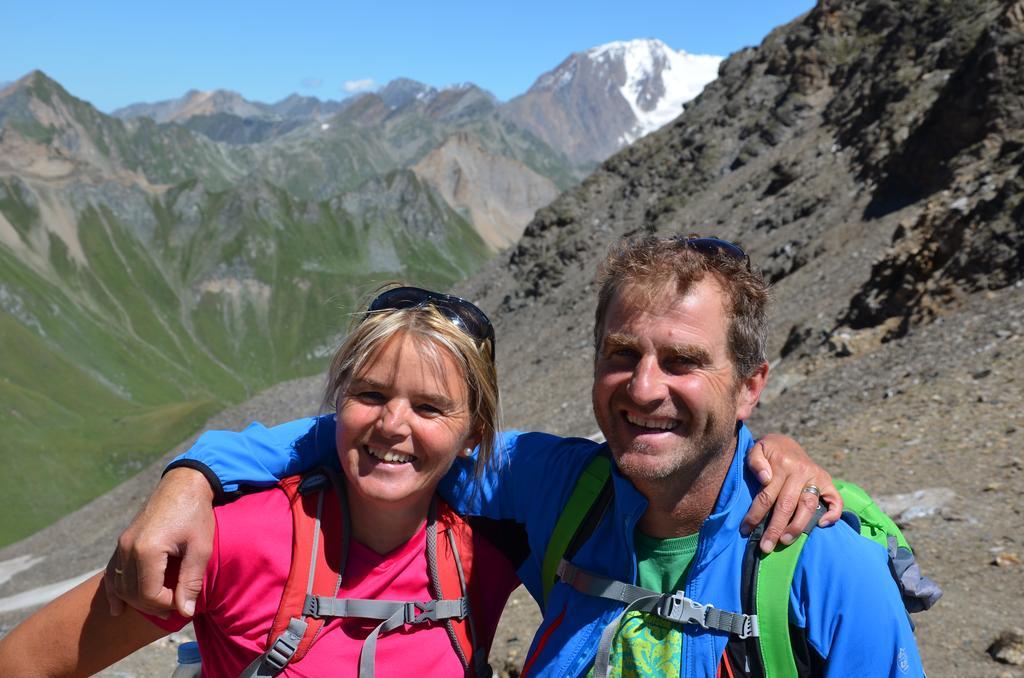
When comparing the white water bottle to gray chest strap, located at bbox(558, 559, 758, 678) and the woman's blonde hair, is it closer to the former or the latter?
the woman's blonde hair

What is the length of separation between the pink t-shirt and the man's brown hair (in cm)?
155

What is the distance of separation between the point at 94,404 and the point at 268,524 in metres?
155

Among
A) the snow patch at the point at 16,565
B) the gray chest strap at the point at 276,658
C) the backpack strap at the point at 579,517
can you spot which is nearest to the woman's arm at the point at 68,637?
the gray chest strap at the point at 276,658

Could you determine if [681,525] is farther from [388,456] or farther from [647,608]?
[388,456]

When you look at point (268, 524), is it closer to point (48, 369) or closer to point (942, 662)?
point (942, 662)

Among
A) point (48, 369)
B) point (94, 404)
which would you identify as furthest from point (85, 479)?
point (48, 369)

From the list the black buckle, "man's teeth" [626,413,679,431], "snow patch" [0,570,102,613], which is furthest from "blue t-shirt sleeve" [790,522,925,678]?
"snow patch" [0,570,102,613]

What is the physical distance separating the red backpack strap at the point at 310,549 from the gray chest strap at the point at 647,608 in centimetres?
108

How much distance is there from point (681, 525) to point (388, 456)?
1.36 meters

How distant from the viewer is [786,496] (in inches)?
126

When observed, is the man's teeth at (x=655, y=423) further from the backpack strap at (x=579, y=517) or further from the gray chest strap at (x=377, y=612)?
the gray chest strap at (x=377, y=612)

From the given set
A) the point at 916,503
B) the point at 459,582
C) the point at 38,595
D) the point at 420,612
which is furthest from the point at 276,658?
the point at 38,595

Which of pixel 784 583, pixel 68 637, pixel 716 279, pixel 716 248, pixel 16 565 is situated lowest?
pixel 16 565

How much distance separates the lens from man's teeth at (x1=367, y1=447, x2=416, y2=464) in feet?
12.5
